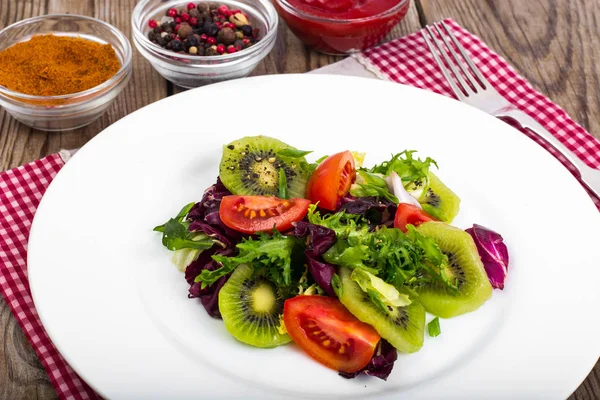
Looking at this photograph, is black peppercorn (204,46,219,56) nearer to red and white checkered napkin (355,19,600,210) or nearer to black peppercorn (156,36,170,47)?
black peppercorn (156,36,170,47)

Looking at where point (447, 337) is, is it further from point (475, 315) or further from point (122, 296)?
point (122, 296)

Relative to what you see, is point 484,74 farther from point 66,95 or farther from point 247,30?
point 66,95

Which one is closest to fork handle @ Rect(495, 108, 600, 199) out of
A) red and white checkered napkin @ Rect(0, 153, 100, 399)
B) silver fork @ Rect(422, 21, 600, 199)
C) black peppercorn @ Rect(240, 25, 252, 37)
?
silver fork @ Rect(422, 21, 600, 199)

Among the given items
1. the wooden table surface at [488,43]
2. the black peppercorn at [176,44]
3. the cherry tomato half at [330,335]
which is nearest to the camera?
the cherry tomato half at [330,335]

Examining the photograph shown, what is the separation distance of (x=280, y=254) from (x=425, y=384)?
610 millimetres

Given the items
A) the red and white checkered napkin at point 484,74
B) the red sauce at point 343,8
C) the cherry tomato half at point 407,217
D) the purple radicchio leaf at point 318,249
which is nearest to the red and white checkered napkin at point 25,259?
the purple radicchio leaf at point 318,249

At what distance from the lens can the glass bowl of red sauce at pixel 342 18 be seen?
144 inches

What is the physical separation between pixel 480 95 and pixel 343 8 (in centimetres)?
82

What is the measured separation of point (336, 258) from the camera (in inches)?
92.0

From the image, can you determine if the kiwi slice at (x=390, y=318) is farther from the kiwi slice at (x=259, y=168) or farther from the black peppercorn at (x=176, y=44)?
the black peppercorn at (x=176, y=44)

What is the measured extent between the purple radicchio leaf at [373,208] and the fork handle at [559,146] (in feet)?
3.50

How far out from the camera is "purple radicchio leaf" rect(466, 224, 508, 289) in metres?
2.54

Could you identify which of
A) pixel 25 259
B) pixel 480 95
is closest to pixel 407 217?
pixel 480 95

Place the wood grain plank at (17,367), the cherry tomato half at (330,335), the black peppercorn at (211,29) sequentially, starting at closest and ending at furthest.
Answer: the cherry tomato half at (330,335)
the wood grain plank at (17,367)
the black peppercorn at (211,29)
